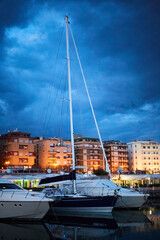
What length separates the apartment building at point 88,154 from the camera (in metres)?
108

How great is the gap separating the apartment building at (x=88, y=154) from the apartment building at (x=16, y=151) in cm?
2286

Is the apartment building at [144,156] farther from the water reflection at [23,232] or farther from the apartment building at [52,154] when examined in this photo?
the water reflection at [23,232]

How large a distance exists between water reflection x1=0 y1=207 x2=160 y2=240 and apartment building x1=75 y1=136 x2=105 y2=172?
7723 cm

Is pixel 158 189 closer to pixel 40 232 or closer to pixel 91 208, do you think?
pixel 91 208

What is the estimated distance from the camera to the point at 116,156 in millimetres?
112562

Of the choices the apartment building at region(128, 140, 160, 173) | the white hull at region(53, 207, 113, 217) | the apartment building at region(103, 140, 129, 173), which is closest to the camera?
the white hull at region(53, 207, 113, 217)

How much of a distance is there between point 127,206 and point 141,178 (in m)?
37.9

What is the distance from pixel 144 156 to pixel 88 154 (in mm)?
24996

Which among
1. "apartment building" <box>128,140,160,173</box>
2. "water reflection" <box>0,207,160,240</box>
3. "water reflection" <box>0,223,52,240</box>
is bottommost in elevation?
"water reflection" <box>0,207,160,240</box>

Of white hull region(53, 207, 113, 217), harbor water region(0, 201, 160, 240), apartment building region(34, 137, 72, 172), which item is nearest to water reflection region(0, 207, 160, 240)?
harbor water region(0, 201, 160, 240)

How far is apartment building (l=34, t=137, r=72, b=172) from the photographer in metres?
99.9

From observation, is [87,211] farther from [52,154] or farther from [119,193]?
[52,154]

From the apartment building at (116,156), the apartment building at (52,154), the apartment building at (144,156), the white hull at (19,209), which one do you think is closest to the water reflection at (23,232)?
the white hull at (19,209)

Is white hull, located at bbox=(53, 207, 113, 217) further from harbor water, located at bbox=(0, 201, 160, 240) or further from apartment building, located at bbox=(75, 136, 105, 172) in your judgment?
apartment building, located at bbox=(75, 136, 105, 172)
